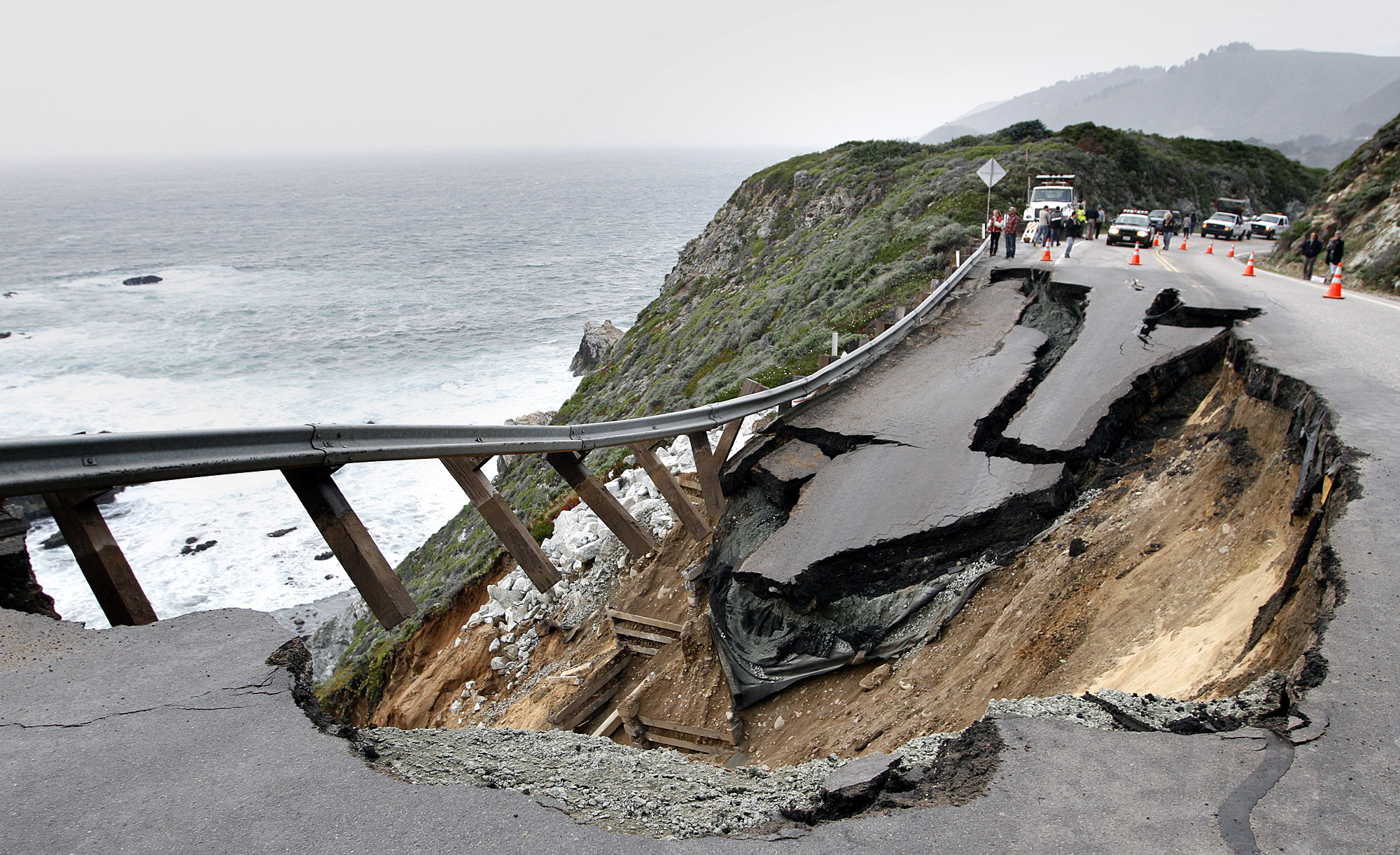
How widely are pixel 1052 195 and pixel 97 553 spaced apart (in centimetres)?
2882

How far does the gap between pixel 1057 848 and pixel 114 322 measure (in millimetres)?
70187

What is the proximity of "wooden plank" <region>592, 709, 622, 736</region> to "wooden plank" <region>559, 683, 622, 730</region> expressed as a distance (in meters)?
0.23

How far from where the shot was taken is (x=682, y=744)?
656 cm

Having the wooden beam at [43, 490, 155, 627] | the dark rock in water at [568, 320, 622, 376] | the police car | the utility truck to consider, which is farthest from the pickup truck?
the wooden beam at [43, 490, 155, 627]

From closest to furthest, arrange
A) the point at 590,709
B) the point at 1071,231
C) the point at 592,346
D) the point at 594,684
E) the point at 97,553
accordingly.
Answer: the point at 97,553 → the point at 590,709 → the point at 594,684 → the point at 1071,231 → the point at 592,346

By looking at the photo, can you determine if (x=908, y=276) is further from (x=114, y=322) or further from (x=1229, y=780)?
(x=114, y=322)

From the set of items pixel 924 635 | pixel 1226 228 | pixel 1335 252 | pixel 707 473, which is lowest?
pixel 1226 228

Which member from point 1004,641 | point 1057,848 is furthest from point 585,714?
point 1057,848

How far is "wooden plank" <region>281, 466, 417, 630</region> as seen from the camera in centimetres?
390

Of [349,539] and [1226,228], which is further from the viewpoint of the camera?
[1226,228]

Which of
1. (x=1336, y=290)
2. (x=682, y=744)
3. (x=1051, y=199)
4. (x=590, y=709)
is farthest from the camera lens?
(x=1051, y=199)

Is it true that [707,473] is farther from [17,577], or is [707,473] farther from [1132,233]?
[1132,233]

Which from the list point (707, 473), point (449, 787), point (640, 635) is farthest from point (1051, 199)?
point (449, 787)

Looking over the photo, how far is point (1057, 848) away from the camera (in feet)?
9.00
